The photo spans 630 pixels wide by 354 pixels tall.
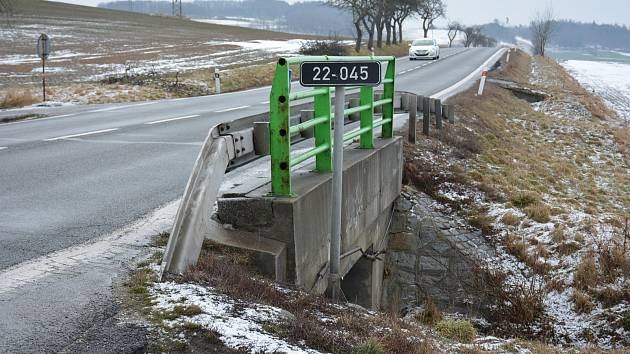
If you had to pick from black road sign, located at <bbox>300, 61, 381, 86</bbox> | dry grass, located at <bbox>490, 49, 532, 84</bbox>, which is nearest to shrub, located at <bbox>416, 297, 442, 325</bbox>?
black road sign, located at <bbox>300, 61, 381, 86</bbox>

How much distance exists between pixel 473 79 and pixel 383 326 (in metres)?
25.3

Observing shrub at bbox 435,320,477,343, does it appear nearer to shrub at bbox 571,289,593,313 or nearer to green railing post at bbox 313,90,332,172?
green railing post at bbox 313,90,332,172

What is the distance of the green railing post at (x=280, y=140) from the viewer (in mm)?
5285

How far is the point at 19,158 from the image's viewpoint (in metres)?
9.03

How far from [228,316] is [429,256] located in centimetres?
576

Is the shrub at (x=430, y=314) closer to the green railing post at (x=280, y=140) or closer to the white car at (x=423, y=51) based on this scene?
the green railing post at (x=280, y=140)

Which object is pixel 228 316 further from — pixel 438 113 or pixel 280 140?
pixel 438 113

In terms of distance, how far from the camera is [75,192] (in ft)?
22.8

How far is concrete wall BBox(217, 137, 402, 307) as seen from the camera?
5.39 metres

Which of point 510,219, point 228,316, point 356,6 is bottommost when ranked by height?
point 510,219

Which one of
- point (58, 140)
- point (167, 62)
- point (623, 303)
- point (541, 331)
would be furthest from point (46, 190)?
point (167, 62)

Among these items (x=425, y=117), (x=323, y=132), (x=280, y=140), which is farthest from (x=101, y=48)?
(x=280, y=140)

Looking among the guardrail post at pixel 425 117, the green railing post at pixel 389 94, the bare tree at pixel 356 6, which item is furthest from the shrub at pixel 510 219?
the bare tree at pixel 356 6

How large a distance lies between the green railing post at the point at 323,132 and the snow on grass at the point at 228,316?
2573 millimetres
